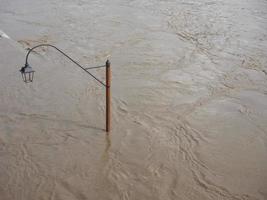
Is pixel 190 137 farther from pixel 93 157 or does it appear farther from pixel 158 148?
pixel 93 157

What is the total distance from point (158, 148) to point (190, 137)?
694mm

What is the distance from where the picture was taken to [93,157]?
5.07 metres

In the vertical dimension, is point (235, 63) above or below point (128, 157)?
above

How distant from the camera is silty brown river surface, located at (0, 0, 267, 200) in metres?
4.63

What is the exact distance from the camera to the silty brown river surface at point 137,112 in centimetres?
463

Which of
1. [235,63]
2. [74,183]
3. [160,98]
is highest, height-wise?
[235,63]

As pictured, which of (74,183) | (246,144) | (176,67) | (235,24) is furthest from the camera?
(235,24)

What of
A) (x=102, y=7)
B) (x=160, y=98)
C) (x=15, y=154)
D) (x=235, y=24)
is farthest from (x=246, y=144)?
(x=102, y=7)

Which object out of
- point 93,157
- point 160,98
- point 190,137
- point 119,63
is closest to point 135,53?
point 119,63

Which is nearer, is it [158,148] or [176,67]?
[158,148]

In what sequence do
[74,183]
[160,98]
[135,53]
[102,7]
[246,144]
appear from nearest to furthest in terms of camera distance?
[74,183] → [246,144] → [160,98] → [135,53] → [102,7]

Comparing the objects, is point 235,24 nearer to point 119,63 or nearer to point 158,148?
point 119,63

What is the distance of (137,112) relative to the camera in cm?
630

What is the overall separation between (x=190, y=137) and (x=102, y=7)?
880 centimetres
